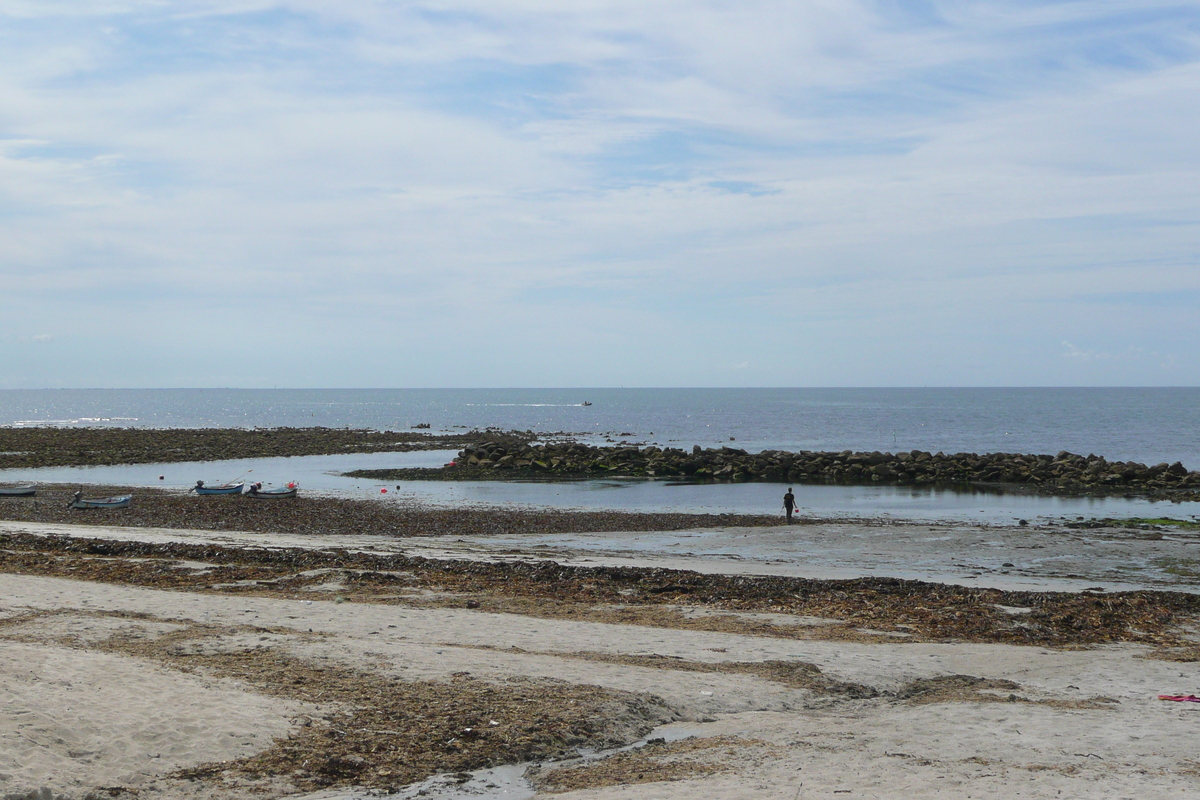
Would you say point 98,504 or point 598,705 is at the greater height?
point 598,705

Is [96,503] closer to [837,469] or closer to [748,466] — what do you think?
[748,466]

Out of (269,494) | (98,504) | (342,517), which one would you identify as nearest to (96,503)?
(98,504)

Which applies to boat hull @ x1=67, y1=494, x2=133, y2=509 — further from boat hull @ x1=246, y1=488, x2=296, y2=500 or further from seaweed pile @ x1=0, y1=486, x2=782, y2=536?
boat hull @ x1=246, y1=488, x2=296, y2=500

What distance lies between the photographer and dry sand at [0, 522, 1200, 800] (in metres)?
8.24

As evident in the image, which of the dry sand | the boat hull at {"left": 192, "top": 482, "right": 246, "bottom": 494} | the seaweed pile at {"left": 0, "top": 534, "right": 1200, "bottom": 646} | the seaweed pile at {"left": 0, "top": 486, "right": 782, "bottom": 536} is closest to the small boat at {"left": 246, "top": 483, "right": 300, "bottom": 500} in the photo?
the seaweed pile at {"left": 0, "top": 486, "right": 782, "bottom": 536}

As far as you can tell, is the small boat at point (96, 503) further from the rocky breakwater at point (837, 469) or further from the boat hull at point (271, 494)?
the rocky breakwater at point (837, 469)

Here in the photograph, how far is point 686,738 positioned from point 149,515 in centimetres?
3030

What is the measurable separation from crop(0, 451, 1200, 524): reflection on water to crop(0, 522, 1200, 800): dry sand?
991 inches

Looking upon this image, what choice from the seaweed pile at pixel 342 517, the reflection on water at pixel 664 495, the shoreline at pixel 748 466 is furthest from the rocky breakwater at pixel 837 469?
the seaweed pile at pixel 342 517

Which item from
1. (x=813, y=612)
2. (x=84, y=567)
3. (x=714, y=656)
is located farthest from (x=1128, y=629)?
(x=84, y=567)

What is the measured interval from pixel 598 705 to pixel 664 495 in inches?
1439

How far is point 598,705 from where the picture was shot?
418 inches

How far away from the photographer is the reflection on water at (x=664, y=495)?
129ft

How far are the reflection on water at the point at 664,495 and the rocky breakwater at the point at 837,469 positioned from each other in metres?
3.71
